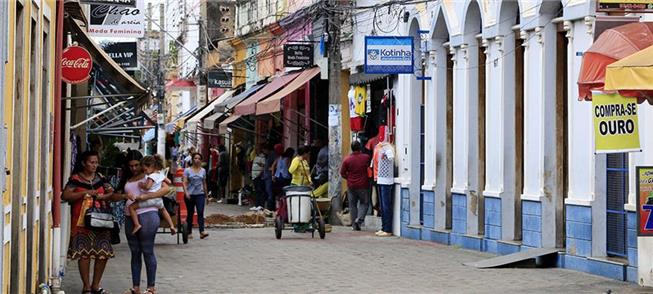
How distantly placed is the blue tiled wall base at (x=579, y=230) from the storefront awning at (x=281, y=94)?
1380cm

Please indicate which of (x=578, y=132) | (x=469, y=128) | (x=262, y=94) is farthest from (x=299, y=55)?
(x=578, y=132)

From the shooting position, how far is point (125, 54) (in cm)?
2947

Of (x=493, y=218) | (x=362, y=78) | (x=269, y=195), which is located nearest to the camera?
(x=493, y=218)

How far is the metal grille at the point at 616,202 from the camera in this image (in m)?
16.8

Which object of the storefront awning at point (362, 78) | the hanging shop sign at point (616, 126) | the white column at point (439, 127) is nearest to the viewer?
the hanging shop sign at point (616, 126)

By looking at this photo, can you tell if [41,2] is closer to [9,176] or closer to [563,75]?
[9,176]

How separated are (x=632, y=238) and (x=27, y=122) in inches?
301

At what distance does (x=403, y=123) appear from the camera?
26047mm

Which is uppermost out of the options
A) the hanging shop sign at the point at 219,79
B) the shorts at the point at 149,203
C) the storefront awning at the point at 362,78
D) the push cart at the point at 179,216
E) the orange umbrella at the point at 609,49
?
the hanging shop sign at the point at 219,79

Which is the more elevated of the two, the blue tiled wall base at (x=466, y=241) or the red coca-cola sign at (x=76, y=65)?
the red coca-cola sign at (x=76, y=65)

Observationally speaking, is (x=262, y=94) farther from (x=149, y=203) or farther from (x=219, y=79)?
(x=149, y=203)

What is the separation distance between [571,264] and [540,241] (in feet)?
3.75

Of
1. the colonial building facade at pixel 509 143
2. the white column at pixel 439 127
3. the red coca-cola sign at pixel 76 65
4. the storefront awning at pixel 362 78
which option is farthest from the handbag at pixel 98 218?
the storefront awning at pixel 362 78

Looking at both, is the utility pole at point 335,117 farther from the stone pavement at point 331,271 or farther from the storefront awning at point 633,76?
the storefront awning at point 633,76
